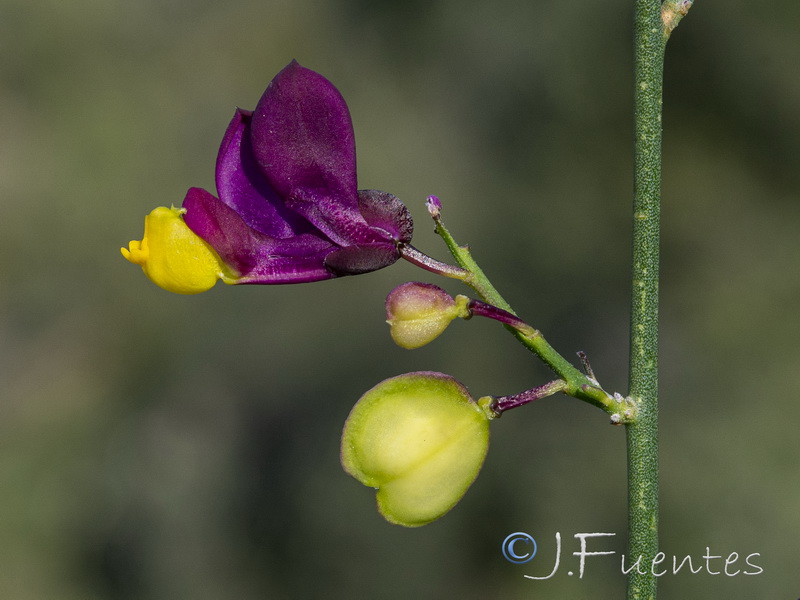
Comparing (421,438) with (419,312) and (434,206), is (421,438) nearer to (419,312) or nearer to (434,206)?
(419,312)

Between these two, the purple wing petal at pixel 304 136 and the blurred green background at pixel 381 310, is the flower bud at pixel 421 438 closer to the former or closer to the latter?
the purple wing petal at pixel 304 136

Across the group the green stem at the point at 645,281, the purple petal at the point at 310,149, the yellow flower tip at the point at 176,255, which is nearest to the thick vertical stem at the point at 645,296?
the green stem at the point at 645,281

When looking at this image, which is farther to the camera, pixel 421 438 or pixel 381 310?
pixel 381 310

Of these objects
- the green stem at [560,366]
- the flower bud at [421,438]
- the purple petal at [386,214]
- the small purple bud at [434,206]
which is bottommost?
the flower bud at [421,438]

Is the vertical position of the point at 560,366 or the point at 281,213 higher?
the point at 281,213

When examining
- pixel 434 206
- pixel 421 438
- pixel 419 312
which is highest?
pixel 434 206

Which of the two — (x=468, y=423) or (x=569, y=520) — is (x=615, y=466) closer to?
(x=569, y=520)

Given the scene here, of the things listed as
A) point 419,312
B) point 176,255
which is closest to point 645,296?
point 419,312
